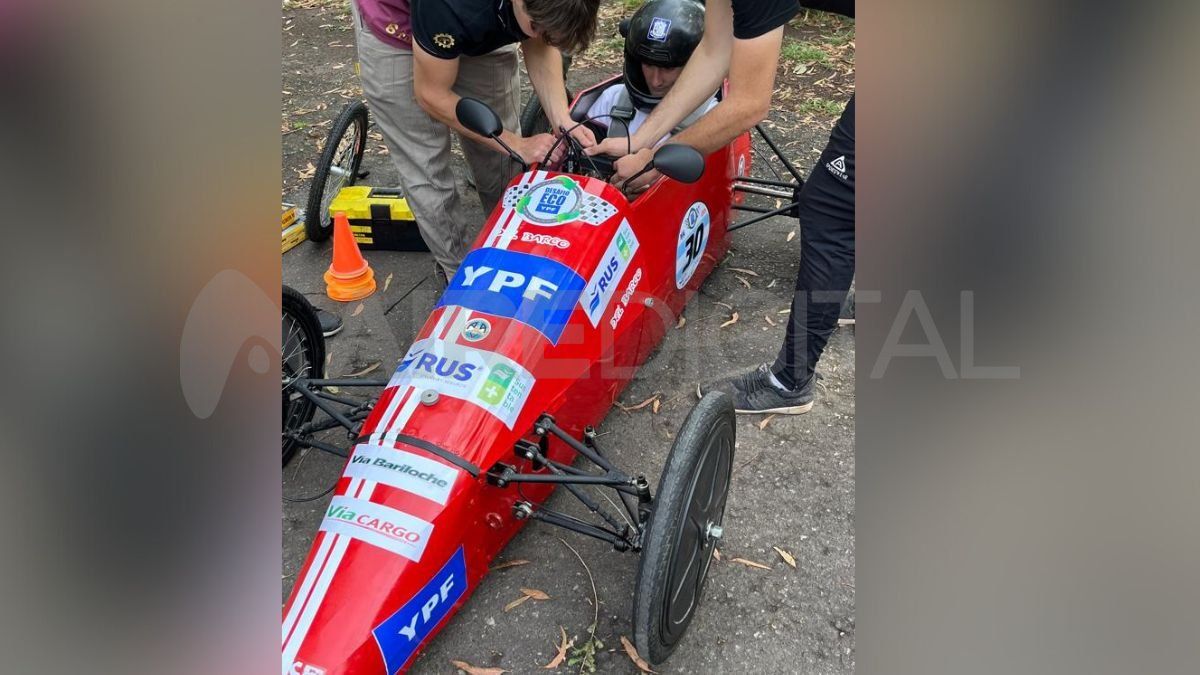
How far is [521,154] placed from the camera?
3.62m

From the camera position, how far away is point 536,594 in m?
3.07

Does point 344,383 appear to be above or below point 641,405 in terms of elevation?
above

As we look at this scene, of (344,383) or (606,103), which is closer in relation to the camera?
(344,383)

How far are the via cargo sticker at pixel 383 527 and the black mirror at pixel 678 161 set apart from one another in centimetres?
159

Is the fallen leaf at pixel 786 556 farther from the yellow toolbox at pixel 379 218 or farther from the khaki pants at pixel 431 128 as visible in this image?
the yellow toolbox at pixel 379 218

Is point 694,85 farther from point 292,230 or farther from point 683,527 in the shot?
point 292,230

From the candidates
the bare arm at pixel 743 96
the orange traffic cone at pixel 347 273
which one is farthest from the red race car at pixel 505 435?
the orange traffic cone at pixel 347 273

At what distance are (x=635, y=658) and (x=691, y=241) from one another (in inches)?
83.1

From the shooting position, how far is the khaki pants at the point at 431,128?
405cm

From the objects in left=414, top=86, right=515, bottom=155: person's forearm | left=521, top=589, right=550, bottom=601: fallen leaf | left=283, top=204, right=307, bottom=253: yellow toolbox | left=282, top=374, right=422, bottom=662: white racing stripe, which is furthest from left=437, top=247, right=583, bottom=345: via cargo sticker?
left=283, top=204, right=307, bottom=253: yellow toolbox

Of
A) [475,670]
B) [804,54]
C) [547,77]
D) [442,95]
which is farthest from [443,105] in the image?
[804,54]

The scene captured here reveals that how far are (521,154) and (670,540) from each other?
80.4 inches
